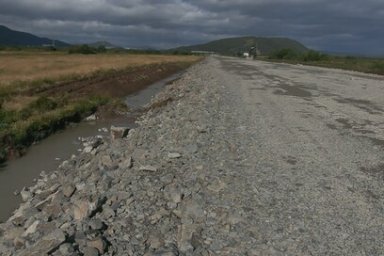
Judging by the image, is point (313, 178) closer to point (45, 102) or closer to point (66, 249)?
point (66, 249)

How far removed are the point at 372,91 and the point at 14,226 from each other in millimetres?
25443

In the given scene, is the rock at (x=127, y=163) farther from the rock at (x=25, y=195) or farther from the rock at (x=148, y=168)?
the rock at (x=25, y=195)

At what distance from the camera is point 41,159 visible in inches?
679

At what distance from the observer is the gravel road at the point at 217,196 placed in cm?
704

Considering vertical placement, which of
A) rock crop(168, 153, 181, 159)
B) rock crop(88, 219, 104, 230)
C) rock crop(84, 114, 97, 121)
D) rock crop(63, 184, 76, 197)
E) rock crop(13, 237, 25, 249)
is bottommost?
rock crop(84, 114, 97, 121)

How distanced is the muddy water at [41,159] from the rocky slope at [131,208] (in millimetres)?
546

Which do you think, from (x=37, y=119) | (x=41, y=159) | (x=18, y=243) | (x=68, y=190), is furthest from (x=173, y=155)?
(x=37, y=119)

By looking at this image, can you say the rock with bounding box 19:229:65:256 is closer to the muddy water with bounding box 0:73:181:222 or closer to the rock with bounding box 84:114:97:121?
the muddy water with bounding box 0:73:181:222

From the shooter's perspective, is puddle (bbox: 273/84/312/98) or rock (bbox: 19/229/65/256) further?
puddle (bbox: 273/84/312/98)

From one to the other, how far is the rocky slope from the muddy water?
0.55 m

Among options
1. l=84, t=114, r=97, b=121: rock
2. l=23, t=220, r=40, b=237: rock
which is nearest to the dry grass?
l=84, t=114, r=97, b=121: rock

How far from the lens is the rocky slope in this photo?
7.10 meters

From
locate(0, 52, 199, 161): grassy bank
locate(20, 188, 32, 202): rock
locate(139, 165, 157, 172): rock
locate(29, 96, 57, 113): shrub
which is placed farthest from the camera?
locate(29, 96, 57, 113): shrub

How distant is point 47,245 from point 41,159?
10.7 metres
